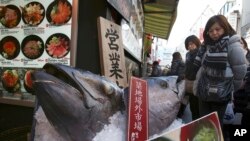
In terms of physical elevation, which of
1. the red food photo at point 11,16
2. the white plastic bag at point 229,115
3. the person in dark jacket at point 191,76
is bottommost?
the white plastic bag at point 229,115

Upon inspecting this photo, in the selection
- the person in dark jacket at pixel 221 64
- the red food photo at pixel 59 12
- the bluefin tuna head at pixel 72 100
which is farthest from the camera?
the person in dark jacket at pixel 221 64

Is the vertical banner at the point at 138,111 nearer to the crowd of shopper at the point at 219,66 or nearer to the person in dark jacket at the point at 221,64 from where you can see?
the crowd of shopper at the point at 219,66

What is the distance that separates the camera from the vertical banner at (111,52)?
127 inches

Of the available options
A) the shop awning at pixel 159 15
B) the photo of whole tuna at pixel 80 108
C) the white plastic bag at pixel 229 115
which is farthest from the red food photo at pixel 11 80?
the shop awning at pixel 159 15

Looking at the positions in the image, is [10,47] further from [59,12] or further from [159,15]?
[159,15]

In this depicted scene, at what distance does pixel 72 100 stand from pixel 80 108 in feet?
0.14

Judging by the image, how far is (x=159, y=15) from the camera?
34.7ft

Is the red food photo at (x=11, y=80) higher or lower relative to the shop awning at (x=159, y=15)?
lower

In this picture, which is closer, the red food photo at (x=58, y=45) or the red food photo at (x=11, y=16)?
the red food photo at (x=58, y=45)

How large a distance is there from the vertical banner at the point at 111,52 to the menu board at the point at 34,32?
0.38 metres

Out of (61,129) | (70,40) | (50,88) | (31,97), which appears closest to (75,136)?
(61,129)

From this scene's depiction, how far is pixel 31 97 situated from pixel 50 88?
219cm

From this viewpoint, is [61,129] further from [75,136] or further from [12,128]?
[12,128]

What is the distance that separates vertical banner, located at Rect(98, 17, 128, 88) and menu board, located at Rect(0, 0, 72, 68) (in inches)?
15.0
